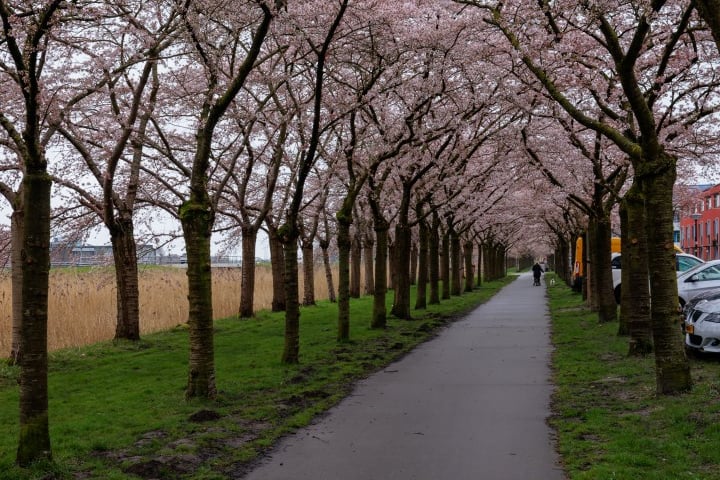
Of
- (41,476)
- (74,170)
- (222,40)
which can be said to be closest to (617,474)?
(41,476)

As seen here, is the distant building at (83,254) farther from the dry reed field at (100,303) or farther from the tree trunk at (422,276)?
the tree trunk at (422,276)

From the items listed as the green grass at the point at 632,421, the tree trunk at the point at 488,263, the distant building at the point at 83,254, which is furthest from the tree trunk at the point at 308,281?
the tree trunk at the point at 488,263

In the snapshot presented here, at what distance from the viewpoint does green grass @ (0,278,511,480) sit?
679 cm

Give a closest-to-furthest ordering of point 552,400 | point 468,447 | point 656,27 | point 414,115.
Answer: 1. point 468,447
2. point 552,400
3. point 656,27
4. point 414,115

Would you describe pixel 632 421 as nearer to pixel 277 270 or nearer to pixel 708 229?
pixel 277 270

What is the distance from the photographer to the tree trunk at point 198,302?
971cm

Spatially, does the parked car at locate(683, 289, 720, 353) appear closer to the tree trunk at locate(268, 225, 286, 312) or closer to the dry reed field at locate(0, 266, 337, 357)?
the dry reed field at locate(0, 266, 337, 357)

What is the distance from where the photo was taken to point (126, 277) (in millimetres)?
17438

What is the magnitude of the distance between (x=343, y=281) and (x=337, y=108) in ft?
12.3

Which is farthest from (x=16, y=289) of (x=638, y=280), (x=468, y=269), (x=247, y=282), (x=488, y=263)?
(x=488, y=263)

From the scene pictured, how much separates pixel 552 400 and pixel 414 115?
9.87m

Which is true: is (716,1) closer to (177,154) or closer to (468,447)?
(468,447)

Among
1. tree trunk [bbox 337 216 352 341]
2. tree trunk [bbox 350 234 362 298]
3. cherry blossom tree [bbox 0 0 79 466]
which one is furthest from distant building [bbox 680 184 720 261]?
cherry blossom tree [bbox 0 0 79 466]

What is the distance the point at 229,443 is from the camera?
7.48m
